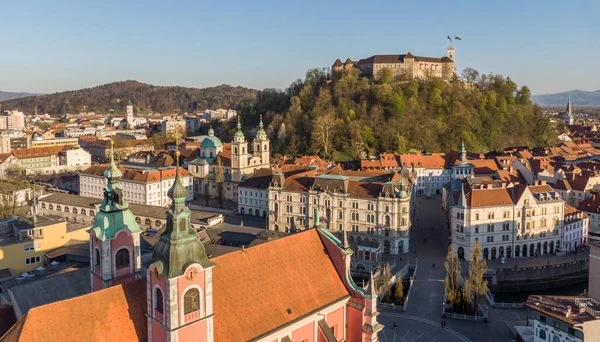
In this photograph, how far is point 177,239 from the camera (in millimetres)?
17734

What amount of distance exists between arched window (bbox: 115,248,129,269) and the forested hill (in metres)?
68.8

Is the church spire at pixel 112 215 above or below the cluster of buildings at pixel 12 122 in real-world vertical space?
below

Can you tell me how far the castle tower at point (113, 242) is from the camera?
22.8 meters

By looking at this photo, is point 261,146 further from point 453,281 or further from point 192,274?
point 192,274

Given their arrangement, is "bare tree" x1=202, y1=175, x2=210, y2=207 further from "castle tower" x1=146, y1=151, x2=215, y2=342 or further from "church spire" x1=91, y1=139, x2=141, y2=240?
"castle tower" x1=146, y1=151, x2=215, y2=342

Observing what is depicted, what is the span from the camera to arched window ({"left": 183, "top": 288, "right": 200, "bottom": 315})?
17.7 meters

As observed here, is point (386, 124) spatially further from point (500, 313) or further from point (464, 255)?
point (500, 313)

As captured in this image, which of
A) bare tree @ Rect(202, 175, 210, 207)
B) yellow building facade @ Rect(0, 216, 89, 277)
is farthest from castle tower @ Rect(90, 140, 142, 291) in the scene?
bare tree @ Rect(202, 175, 210, 207)

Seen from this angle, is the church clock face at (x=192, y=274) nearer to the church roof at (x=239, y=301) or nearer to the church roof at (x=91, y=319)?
the church roof at (x=239, y=301)

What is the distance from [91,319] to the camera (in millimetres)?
17422

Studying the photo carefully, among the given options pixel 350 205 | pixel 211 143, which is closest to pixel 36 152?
pixel 211 143

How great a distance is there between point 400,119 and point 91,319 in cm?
8304

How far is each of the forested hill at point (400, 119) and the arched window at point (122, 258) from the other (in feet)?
226

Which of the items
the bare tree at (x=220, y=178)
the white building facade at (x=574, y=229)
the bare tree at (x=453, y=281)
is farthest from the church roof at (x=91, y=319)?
the bare tree at (x=220, y=178)
